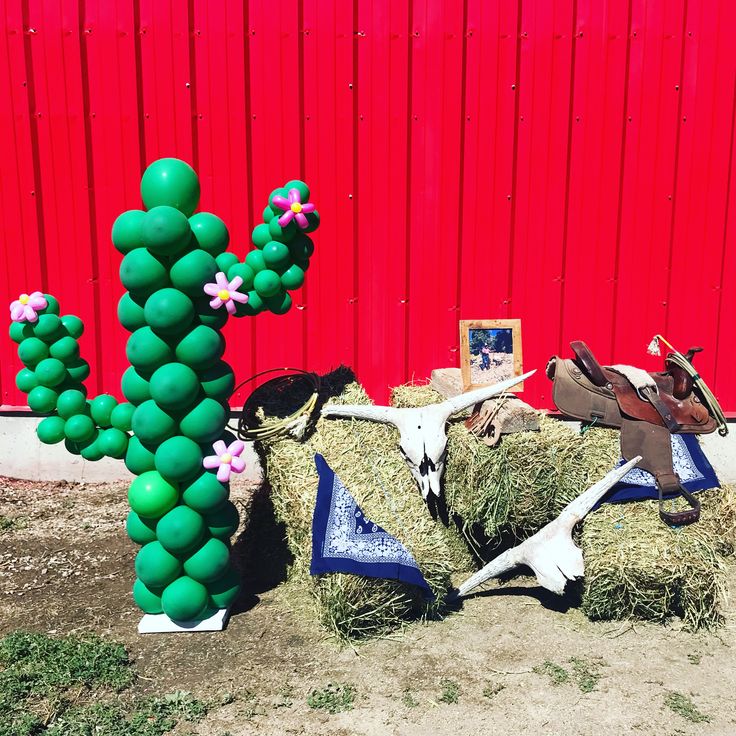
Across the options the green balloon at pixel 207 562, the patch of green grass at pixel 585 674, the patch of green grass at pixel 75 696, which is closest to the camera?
the patch of green grass at pixel 75 696

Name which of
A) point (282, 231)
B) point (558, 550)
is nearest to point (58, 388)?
point (282, 231)

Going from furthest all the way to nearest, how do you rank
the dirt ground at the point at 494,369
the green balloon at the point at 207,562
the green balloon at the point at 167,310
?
the dirt ground at the point at 494,369 → the green balloon at the point at 207,562 → the green balloon at the point at 167,310

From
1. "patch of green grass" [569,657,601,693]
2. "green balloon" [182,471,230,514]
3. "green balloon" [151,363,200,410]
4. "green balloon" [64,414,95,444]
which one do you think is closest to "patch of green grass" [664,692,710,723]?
"patch of green grass" [569,657,601,693]

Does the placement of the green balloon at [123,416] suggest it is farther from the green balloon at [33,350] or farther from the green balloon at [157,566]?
the green balloon at [157,566]

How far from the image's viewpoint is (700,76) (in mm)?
6547

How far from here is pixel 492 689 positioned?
3969 mm

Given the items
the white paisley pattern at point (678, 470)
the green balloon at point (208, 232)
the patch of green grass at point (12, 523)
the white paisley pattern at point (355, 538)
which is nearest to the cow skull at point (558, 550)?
the white paisley pattern at point (678, 470)

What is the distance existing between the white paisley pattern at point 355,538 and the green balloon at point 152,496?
0.92 m

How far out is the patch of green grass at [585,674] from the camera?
3.98 meters

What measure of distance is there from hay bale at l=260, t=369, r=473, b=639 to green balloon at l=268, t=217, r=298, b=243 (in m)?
1.20

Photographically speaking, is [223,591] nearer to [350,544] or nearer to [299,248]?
[350,544]

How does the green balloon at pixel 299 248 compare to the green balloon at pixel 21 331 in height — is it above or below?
above

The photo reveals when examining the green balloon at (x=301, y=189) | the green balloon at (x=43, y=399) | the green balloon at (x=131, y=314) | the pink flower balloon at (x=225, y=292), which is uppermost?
the green balloon at (x=301, y=189)

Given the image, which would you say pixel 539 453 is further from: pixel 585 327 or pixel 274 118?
pixel 274 118
